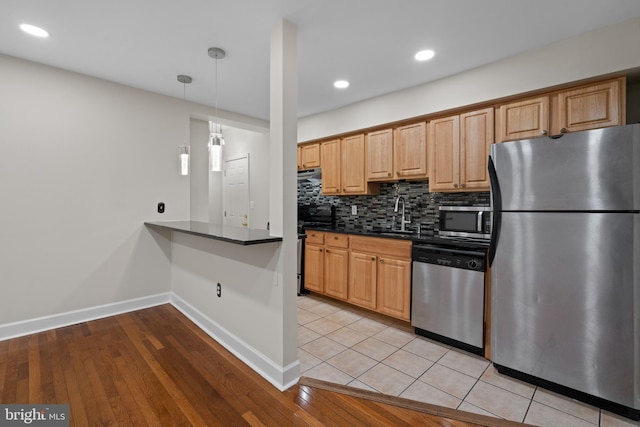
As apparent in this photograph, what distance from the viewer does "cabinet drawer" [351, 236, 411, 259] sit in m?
2.80

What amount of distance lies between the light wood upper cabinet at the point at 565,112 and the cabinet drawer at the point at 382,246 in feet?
4.09

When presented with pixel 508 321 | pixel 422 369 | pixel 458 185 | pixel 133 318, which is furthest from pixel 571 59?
pixel 133 318

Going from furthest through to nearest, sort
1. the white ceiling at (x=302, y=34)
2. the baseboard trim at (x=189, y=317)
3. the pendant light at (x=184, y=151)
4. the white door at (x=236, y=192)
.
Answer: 1. the white door at (x=236, y=192)
2. the pendant light at (x=184, y=151)
3. the baseboard trim at (x=189, y=317)
4. the white ceiling at (x=302, y=34)

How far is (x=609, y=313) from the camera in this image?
5.63 feet

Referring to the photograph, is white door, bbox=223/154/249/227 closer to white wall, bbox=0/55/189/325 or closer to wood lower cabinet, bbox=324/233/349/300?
white wall, bbox=0/55/189/325

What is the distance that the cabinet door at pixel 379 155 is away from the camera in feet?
10.8

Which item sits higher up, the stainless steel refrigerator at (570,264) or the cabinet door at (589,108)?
the cabinet door at (589,108)

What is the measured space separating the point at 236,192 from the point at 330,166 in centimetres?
218

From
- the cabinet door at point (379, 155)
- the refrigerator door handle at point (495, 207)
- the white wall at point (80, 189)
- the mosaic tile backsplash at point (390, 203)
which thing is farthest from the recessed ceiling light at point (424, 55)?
the white wall at point (80, 189)

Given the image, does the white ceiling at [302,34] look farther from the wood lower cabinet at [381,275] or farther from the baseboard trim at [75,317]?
the baseboard trim at [75,317]

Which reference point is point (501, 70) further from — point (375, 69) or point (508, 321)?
point (508, 321)

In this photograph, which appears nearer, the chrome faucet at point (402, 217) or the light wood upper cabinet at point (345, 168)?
the chrome faucet at point (402, 217)

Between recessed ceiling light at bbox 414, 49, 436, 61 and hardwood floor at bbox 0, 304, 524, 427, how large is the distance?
2587mm

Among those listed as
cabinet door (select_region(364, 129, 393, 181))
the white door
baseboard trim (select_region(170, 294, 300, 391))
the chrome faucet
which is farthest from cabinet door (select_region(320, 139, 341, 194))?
baseboard trim (select_region(170, 294, 300, 391))
